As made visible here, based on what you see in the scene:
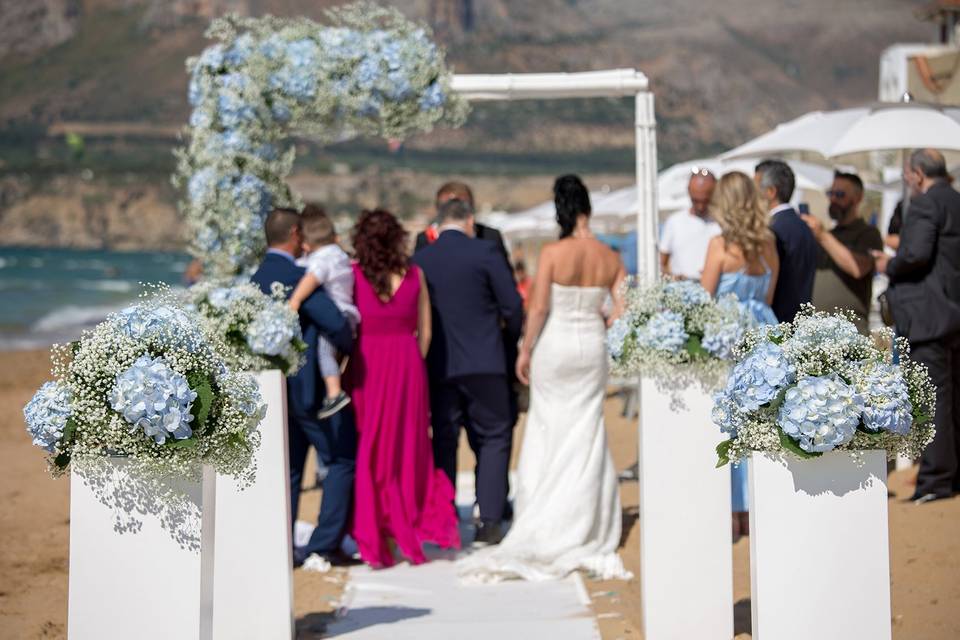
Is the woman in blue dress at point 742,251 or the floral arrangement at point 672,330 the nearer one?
the floral arrangement at point 672,330

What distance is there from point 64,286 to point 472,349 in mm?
71435

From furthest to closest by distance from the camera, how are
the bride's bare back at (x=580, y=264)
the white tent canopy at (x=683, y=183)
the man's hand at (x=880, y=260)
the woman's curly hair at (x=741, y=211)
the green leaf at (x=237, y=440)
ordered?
the white tent canopy at (x=683, y=183)
the man's hand at (x=880, y=260)
the bride's bare back at (x=580, y=264)
the woman's curly hair at (x=741, y=211)
the green leaf at (x=237, y=440)

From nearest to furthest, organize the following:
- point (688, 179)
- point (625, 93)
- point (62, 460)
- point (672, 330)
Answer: point (62, 460)
point (672, 330)
point (625, 93)
point (688, 179)

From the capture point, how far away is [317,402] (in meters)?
7.91

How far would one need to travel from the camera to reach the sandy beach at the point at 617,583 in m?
6.12

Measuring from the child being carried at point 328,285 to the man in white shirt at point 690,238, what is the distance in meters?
2.57

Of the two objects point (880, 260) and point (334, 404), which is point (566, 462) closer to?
point (334, 404)

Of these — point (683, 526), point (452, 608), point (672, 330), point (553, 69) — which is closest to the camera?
point (683, 526)

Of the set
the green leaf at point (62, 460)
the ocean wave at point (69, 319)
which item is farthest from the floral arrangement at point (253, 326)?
the ocean wave at point (69, 319)

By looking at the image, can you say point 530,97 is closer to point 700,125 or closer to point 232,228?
point 232,228

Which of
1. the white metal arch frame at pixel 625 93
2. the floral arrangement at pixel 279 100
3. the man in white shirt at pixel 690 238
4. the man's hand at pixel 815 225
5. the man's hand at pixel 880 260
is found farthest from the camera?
the man in white shirt at pixel 690 238

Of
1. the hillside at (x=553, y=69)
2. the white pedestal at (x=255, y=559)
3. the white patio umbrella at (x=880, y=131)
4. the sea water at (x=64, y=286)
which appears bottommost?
the white pedestal at (x=255, y=559)

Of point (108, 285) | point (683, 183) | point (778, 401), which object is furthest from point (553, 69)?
point (778, 401)

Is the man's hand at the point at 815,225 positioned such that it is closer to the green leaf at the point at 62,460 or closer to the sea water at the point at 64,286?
the green leaf at the point at 62,460
